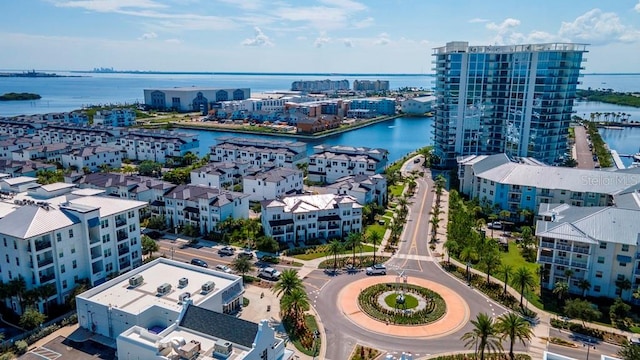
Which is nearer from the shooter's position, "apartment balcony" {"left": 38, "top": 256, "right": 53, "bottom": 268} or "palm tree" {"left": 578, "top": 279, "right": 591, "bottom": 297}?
"apartment balcony" {"left": 38, "top": 256, "right": 53, "bottom": 268}

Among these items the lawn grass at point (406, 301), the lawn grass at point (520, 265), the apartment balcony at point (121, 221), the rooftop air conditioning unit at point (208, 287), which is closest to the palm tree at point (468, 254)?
the lawn grass at point (520, 265)

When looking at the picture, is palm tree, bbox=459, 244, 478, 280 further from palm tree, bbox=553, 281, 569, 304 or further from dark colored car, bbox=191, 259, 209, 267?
dark colored car, bbox=191, 259, 209, 267

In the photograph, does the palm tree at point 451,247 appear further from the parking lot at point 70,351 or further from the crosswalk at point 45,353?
the crosswalk at point 45,353

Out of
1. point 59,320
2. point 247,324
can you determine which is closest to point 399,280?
point 247,324

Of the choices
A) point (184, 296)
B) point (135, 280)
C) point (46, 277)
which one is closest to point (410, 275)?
point (184, 296)

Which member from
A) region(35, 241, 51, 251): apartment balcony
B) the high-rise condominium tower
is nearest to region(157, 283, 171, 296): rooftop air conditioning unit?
region(35, 241, 51, 251): apartment balcony

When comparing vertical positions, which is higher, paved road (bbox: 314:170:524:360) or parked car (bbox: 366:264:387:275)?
parked car (bbox: 366:264:387:275)
